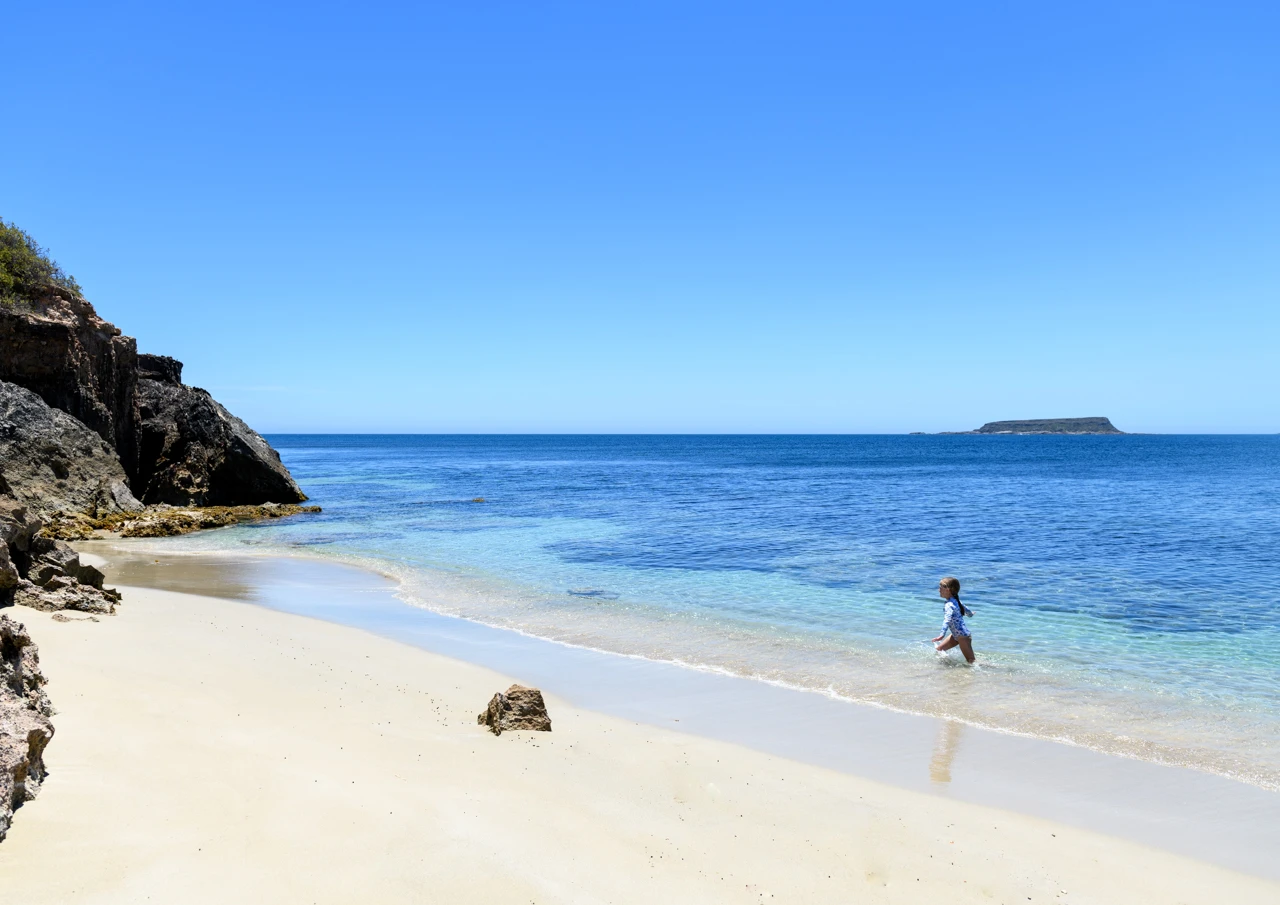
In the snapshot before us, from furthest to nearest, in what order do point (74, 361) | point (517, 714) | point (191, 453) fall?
point (191, 453)
point (74, 361)
point (517, 714)

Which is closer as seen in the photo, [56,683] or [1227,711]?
[56,683]

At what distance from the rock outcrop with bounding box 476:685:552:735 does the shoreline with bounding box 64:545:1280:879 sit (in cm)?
142

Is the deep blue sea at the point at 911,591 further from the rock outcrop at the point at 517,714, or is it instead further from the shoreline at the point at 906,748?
the rock outcrop at the point at 517,714

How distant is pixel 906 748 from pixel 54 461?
26128mm

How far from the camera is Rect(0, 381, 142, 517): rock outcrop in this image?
23172 millimetres

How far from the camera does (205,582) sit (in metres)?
16.8

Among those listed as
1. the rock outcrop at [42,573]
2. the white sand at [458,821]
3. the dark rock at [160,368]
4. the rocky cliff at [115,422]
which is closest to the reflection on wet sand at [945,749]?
the white sand at [458,821]

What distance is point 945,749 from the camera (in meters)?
8.13

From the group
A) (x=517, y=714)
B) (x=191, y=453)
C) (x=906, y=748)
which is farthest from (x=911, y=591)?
(x=191, y=453)

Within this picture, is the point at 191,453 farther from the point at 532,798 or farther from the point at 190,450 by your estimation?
the point at 532,798

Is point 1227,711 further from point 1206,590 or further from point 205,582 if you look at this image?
point 205,582

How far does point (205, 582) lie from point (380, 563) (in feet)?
15.0

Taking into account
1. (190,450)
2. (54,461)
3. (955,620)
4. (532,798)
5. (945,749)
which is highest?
(190,450)

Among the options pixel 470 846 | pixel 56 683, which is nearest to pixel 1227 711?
pixel 470 846
